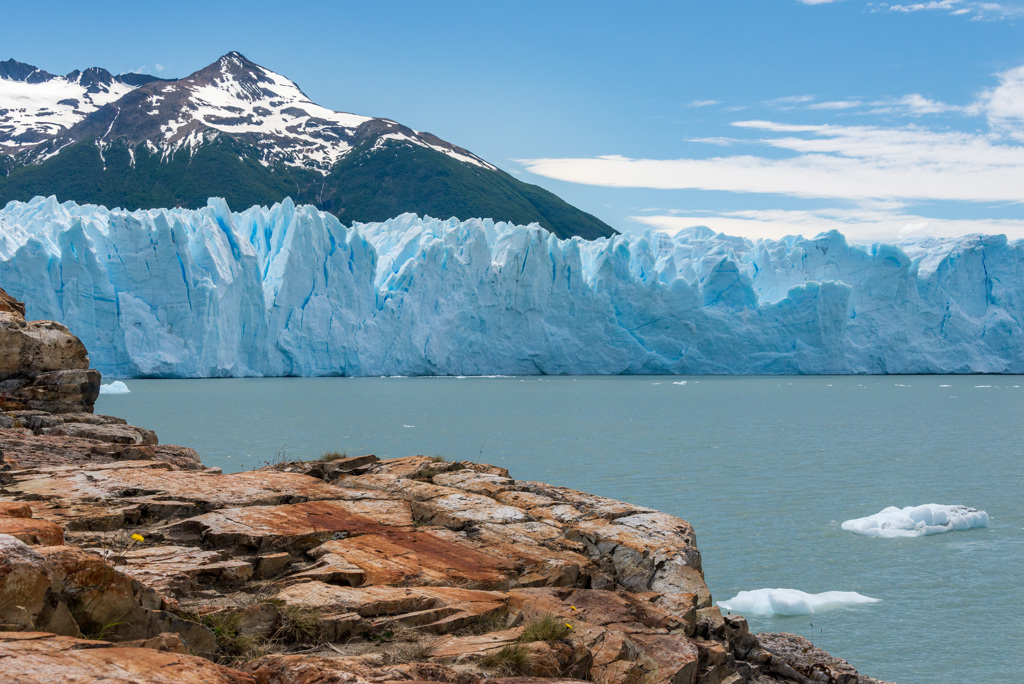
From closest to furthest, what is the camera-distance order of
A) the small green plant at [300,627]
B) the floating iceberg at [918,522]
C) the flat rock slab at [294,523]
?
the small green plant at [300,627] → the flat rock slab at [294,523] → the floating iceberg at [918,522]

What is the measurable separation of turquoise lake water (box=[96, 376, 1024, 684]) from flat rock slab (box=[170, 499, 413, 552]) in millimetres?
4181

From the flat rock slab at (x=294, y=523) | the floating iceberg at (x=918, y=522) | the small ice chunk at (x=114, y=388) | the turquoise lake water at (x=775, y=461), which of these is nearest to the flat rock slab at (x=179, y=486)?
the flat rock slab at (x=294, y=523)

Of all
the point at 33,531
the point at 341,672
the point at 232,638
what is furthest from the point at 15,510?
the point at 341,672

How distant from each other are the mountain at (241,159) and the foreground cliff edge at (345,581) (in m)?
89.6

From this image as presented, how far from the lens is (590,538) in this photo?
5469mm

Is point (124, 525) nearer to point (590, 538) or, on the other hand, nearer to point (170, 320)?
point (590, 538)

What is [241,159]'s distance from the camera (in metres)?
101

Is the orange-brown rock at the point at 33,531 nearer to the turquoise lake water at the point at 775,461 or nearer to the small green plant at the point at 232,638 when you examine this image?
the small green plant at the point at 232,638

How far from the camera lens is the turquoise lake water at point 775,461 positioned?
8.20 m

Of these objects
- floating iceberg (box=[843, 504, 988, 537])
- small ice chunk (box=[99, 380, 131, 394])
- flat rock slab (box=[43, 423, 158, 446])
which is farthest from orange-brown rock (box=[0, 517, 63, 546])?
small ice chunk (box=[99, 380, 131, 394])

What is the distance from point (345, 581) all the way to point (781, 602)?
5.45 m

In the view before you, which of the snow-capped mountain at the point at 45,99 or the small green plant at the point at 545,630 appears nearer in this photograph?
the small green plant at the point at 545,630

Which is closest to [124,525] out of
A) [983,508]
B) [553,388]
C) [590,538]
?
[590,538]

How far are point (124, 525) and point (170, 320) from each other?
35843mm
